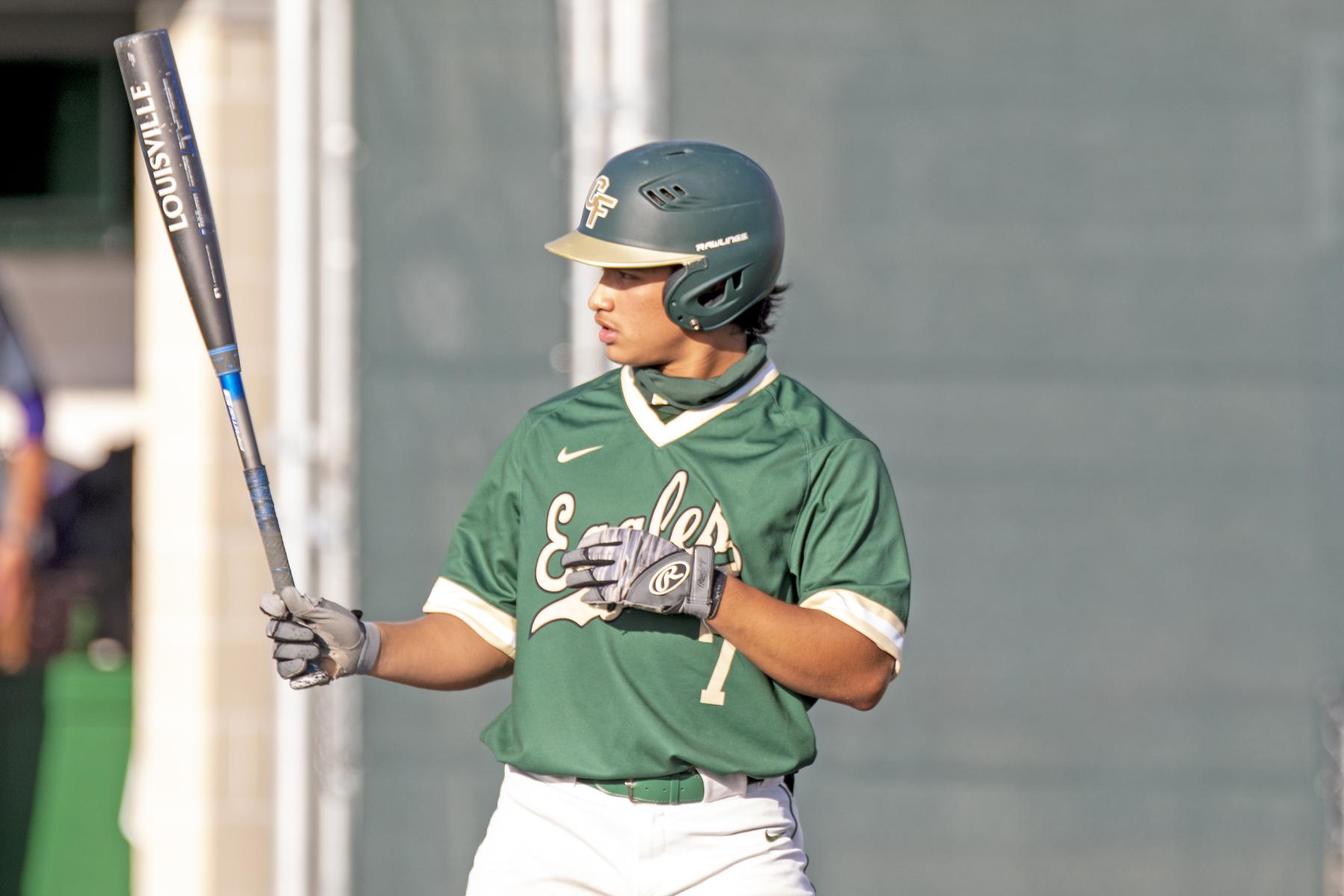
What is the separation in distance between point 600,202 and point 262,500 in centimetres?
78

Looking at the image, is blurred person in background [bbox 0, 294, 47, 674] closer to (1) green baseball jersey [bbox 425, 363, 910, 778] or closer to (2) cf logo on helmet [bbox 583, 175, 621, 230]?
(1) green baseball jersey [bbox 425, 363, 910, 778]

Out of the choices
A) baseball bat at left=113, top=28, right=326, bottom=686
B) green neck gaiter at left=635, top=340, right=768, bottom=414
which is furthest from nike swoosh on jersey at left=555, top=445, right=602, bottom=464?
baseball bat at left=113, top=28, right=326, bottom=686

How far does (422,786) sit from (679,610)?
9.47 feet

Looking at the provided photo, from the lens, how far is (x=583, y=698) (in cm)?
296

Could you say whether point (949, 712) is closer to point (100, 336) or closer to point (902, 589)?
point (902, 589)

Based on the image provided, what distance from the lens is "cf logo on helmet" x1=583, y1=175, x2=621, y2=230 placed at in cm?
308

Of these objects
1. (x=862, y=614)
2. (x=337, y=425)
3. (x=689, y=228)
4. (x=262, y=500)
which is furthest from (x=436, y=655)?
(x=337, y=425)

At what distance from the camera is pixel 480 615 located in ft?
10.4

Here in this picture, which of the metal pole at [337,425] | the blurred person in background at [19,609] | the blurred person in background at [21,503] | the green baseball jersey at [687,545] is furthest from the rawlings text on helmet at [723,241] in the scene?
the blurred person in background at [21,503]

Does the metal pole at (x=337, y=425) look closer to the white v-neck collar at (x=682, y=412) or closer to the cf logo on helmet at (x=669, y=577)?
the white v-neck collar at (x=682, y=412)

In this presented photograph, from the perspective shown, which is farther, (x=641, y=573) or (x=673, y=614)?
(x=673, y=614)

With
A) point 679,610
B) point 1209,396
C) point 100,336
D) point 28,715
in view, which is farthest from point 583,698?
point 100,336

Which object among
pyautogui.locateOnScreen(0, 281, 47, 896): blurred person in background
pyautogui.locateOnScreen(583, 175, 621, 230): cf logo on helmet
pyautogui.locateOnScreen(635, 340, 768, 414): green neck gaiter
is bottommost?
pyautogui.locateOnScreen(0, 281, 47, 896): blurred person in background

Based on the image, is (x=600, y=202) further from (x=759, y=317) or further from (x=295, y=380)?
(x=295, y=380)
